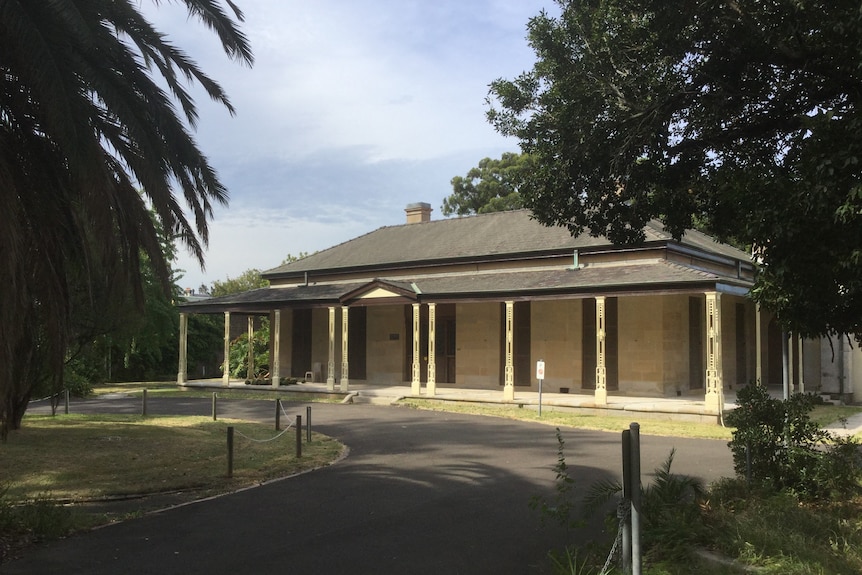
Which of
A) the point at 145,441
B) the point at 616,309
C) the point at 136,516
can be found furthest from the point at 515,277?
the point at 136,516

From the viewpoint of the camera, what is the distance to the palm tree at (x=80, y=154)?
6676mm

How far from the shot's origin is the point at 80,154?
6.89m

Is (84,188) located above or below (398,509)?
above

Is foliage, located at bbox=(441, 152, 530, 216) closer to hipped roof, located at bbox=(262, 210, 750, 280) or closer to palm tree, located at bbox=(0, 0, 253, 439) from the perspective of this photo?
hipped roof, located at bbox=(262, 210, 750, 280)

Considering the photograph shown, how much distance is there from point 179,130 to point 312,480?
5119mm

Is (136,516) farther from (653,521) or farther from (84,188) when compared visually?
(653,521)

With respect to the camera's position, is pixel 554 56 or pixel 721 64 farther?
pixel 554 56

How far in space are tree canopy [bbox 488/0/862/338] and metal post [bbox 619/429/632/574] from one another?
2531mm

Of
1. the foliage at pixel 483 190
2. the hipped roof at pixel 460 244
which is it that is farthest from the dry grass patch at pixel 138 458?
the foliage at pixel 483 190

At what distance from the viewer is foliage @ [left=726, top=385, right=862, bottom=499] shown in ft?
22.7

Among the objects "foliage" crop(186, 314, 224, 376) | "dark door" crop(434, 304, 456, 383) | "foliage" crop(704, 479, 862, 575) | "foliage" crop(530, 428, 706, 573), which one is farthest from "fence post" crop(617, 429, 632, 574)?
"foliage" crop(186, 314, 224, 376)

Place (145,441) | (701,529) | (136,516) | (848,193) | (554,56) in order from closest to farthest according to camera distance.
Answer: (848,193) < (701,529) < (136,516) < (554,56) < (145,441)

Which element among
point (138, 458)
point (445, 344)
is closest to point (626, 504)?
point (138, 458)

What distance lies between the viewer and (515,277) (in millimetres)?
22969
